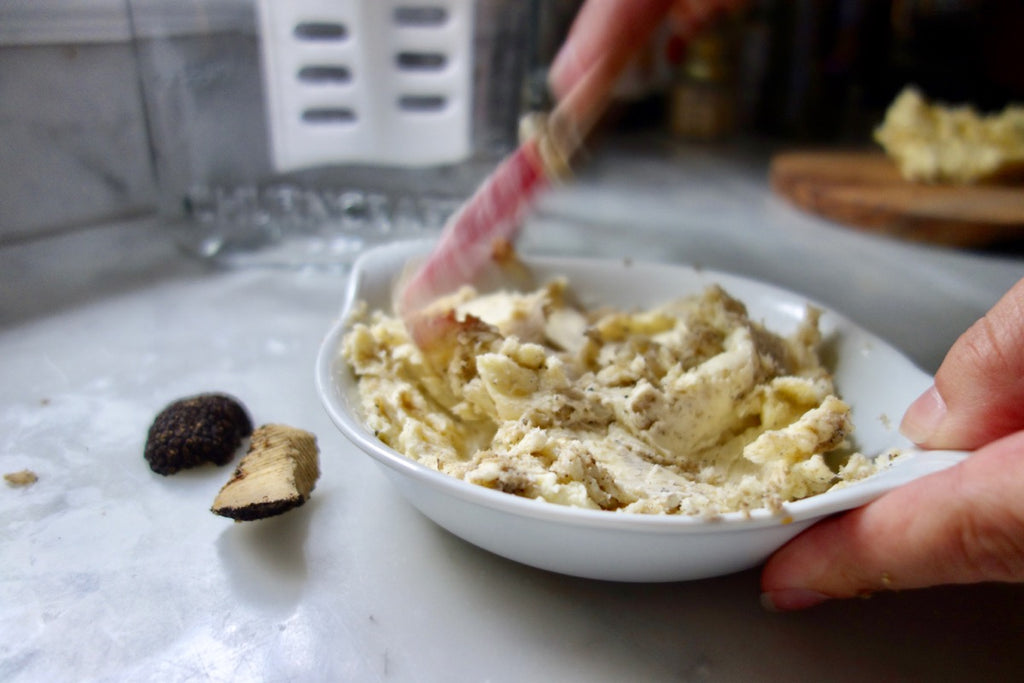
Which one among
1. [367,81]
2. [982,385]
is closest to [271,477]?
[982,385]

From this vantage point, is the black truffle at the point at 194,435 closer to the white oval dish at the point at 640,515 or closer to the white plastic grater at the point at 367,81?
the white oval dish at the point at 640,515

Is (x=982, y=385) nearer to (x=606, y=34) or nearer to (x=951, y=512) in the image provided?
(x=951, y=512)

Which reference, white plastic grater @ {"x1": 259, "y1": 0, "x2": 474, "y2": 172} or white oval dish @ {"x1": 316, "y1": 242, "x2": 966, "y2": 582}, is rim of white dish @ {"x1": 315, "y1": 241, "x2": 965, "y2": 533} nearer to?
white oval dish @ {"x1": 316, "y1": 242, "x2": 966, "y2": 582}

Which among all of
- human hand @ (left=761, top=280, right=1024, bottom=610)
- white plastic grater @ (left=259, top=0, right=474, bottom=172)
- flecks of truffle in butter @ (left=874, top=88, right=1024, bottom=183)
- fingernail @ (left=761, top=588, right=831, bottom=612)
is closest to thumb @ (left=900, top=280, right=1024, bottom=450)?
human hand @ (left=761, top=280, right=1024, bottom=610)

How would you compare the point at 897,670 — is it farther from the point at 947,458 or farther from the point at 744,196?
the point at 744,196

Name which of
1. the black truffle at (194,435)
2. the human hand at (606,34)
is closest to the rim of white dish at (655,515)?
the black truffle at (194,435)
